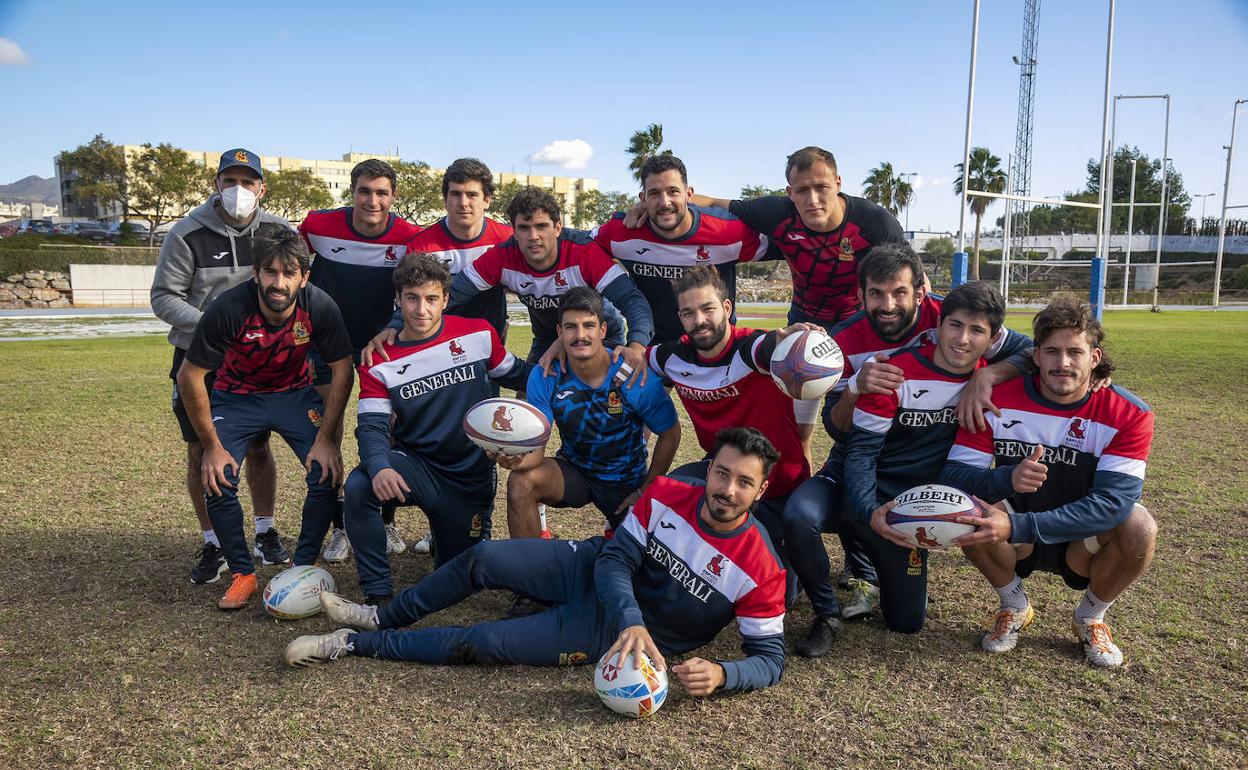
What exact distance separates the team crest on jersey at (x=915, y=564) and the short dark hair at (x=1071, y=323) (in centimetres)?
121

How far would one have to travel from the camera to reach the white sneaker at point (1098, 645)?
158 inches

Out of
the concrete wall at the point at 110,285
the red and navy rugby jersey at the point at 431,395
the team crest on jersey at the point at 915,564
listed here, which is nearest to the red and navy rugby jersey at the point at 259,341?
the red and navy rugby jersey at the point at 431,395

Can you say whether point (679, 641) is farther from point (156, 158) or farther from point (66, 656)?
point (156, 158)

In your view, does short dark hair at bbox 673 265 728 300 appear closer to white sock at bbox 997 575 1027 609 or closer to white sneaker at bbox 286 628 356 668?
white sock at bbox 997 575 1027 609

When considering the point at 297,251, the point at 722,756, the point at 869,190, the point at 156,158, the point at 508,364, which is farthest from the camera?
the point at 869,190

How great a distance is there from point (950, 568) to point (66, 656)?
4.95 meters

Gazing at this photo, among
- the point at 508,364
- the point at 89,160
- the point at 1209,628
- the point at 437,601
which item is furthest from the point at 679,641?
the point at 89,160

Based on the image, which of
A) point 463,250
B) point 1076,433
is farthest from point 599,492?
point 1076,433

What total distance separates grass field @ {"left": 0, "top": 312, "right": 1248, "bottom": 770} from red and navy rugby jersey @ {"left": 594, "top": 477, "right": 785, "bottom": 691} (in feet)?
0.83

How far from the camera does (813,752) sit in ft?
10.7

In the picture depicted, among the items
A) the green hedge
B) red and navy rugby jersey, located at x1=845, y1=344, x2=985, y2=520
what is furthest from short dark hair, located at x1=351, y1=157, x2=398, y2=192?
the green hedge

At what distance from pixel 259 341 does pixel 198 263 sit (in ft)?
3.57

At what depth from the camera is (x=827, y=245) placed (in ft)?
18.6

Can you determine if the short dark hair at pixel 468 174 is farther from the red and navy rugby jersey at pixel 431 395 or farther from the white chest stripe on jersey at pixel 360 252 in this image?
the red and navy rugby jersey at pixel 431 395
